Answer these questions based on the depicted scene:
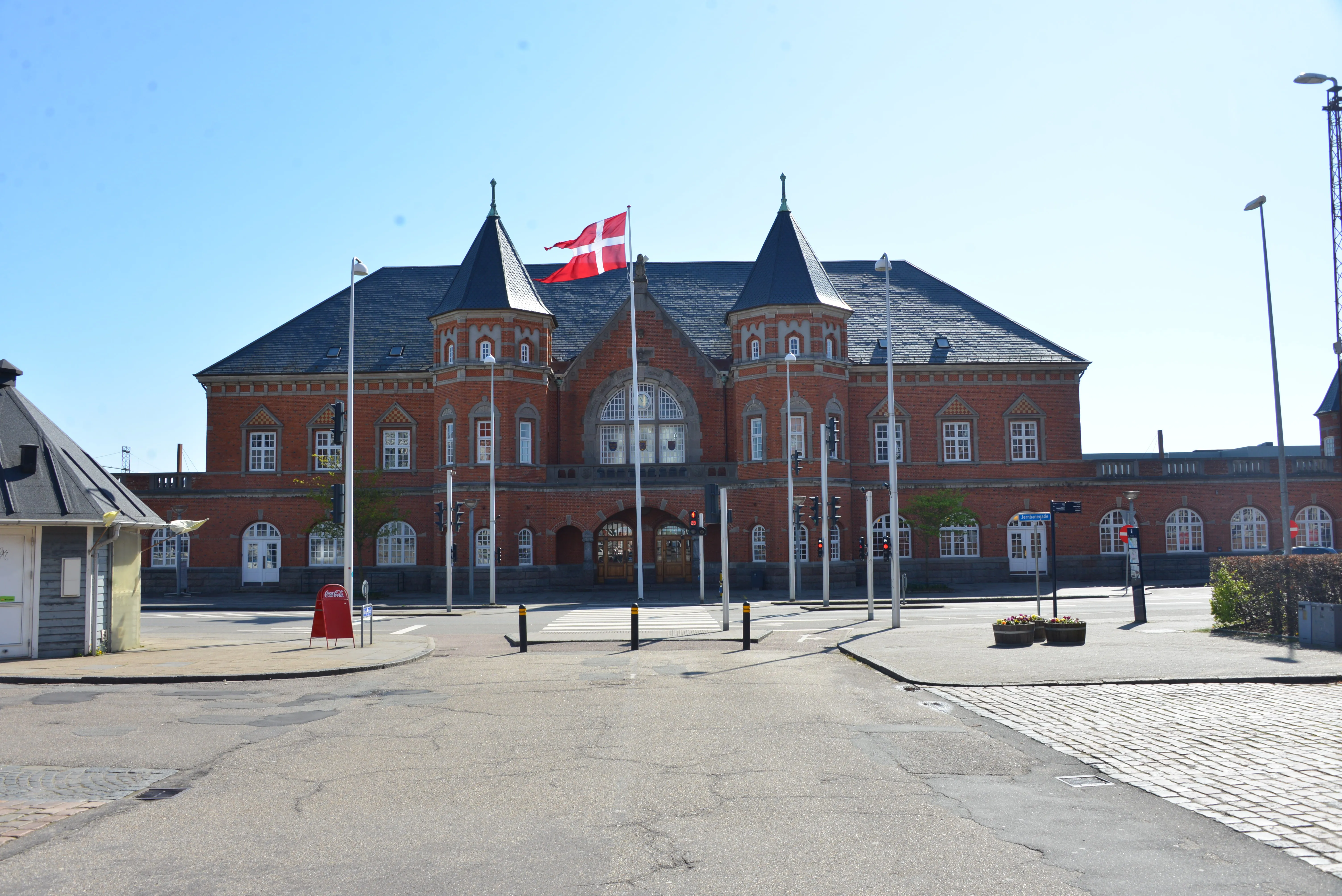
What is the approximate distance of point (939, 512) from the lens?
1738 inches

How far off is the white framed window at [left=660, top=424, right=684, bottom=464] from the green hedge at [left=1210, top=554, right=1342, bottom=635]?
28731mm

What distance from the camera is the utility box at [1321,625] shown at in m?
Result: 16.9

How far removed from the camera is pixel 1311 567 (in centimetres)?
1833

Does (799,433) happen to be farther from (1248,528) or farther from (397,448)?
(1248,528)

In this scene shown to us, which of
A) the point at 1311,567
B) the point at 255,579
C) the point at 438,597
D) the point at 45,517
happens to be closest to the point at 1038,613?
the point at 1311,567

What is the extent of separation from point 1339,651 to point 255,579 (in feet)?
142

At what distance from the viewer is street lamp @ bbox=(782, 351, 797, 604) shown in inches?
1449

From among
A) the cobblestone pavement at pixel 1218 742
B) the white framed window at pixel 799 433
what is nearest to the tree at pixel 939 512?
the white framed window at pixel 799 433

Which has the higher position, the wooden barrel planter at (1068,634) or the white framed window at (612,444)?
the white framed window at (612,444)

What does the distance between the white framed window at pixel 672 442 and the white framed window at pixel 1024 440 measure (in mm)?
15453

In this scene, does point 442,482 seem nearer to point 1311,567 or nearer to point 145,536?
point 145,536

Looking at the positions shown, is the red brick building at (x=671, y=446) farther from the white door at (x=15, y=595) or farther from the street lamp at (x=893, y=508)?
the white door at (x=15, y=595)

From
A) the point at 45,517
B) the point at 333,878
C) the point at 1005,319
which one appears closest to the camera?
the point at 333,878

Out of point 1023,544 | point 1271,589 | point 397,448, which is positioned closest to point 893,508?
point 1271,589
